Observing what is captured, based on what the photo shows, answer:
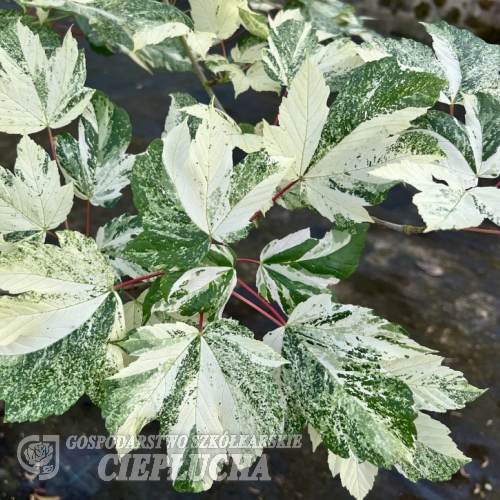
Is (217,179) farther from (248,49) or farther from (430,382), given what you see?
(248,49)

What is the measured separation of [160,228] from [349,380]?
181 millimetres

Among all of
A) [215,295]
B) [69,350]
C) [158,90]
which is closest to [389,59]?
[215,295]

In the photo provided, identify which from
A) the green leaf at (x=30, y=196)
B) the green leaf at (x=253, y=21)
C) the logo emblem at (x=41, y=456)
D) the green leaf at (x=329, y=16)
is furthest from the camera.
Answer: the logo emblem at (x=41, y=456)

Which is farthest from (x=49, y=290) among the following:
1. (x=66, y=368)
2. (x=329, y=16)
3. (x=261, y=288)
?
(x=329, y=16)

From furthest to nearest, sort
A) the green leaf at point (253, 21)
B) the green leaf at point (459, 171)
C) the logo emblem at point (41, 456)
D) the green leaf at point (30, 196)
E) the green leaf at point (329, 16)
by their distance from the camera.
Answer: the logo emblem at point (41, 456)
the green leaf at point (329, 16)
the green leaf at point (253, 21)
the green leaf at point (30, 196)
the green leaf at point (459, 171)

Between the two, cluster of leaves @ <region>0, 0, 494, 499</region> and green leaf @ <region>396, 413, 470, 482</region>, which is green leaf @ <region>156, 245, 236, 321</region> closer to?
cluster of leaves @ <region>0, 0, 494, 499</region>

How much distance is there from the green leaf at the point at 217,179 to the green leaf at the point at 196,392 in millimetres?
90

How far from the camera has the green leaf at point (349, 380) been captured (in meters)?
0.34

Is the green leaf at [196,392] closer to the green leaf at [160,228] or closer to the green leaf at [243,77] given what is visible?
the green leaf at [160,228]

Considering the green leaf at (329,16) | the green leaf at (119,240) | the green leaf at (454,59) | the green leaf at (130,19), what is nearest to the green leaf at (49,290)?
the green leaf at (119,240)

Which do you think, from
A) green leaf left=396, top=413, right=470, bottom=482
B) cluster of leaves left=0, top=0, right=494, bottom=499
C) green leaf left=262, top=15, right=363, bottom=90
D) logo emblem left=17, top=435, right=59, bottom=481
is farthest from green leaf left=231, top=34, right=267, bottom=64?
logo emblem left=17, top=435, right=59, bottom=481

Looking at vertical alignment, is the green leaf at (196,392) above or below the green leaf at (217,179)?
below

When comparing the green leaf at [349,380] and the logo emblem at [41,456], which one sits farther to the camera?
the logo emblem at [41,456]

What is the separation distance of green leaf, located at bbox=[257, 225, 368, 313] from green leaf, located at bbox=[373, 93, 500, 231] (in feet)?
0.38
